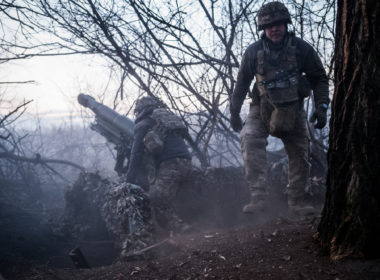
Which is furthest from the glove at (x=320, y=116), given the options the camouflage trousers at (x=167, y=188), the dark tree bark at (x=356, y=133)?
the camouflage trousers at (x=167, y=188)

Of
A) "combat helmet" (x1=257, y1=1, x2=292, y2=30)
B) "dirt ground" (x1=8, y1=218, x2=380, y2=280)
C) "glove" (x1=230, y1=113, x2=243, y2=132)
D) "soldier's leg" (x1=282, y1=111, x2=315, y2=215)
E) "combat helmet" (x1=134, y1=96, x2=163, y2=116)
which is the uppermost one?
"combat helmet" (x1=257, y1=1, x2=292, y2=30)

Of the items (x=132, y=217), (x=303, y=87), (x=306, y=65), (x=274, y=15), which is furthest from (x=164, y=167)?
(x=274, y=15)

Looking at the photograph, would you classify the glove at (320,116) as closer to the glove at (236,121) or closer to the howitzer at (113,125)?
the glove at (236,121)

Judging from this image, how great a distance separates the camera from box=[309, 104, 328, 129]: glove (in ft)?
8.80

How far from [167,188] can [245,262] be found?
7.73 feet

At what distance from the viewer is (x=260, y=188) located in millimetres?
2900

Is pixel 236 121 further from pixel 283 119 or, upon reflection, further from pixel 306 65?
pixel 306 65

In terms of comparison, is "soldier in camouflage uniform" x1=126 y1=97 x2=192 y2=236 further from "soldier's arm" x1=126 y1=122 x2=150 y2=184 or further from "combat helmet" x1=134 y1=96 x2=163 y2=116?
"combat helmet" x1=134 y1=96 x2=163 y2=116

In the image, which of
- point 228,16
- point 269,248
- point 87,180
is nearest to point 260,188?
point 269,248

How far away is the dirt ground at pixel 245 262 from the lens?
149cm

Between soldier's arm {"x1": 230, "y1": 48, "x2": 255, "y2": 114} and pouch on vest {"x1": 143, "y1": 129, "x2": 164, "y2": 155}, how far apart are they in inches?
52.5

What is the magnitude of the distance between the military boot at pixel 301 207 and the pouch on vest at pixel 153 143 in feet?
6.41

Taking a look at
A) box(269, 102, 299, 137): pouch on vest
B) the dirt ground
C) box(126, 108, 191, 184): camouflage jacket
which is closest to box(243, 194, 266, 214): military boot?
the dirt ground

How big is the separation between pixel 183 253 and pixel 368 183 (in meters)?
1.66
